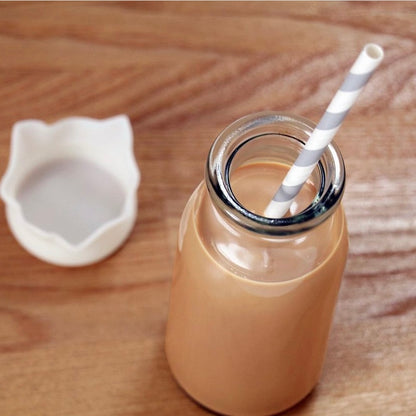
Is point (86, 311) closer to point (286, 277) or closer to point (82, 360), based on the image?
point (82, 360)

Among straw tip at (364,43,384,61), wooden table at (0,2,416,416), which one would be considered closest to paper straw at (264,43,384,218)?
straw tip at (364,43,384,61)

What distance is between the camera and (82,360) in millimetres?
619

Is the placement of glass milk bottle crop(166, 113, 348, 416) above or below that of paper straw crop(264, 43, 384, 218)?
below

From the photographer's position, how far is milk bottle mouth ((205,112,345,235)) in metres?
0.45

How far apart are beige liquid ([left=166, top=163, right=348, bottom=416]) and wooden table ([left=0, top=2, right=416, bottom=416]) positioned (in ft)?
0.17

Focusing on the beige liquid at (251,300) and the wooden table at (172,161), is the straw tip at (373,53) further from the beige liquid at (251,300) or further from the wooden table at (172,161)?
the wooden table at (172,161)

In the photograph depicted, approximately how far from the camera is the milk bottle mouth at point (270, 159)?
451 millimetres

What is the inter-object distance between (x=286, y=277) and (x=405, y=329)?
20cm

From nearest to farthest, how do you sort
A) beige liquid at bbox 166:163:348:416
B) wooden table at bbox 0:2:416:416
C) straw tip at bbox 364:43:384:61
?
straw tip at bbox 364:43:384:61, beige liquid at bbox 166:163:348:416, wooden table at bbox 0:2:416:416

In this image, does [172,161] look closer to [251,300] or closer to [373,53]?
[251,300]

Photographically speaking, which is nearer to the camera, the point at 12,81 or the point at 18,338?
the point at 18,338

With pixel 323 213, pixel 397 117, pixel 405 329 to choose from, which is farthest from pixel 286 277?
pixel 397 117

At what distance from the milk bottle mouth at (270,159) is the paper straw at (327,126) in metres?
0.01

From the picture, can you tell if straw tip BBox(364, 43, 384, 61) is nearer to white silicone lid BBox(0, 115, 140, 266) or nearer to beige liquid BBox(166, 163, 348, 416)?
beige liquid BBox(166, 163, 348, 416)
